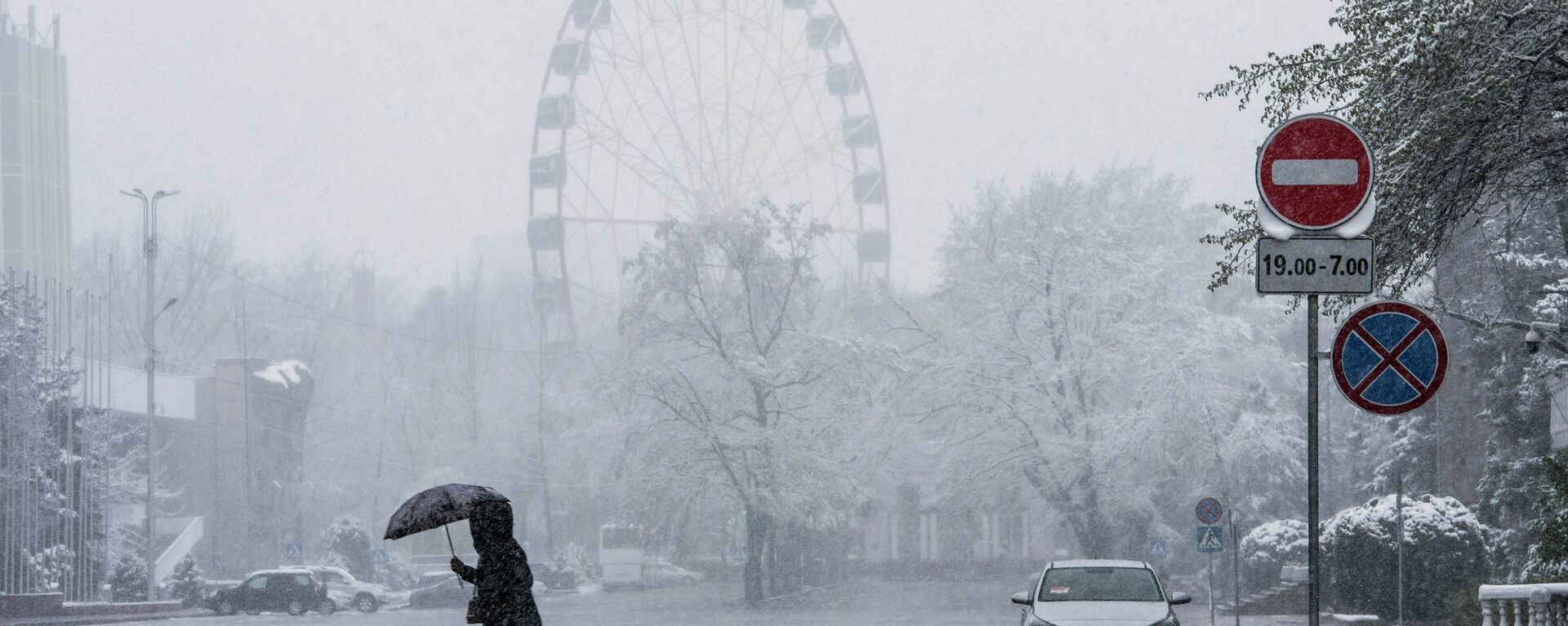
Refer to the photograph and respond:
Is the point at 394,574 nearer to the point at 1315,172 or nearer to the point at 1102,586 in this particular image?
the point at 1102,586

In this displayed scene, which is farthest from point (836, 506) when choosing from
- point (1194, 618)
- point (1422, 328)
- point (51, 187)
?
point (51, 187)

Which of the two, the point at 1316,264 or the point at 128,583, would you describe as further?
the point at 128,583

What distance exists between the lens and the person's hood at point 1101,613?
1609cm

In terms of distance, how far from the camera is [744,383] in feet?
175

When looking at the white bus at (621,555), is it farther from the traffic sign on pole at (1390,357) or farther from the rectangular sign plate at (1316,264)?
the rectangular sign plate at (1316,264)

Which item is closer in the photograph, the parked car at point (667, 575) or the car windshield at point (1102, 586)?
the car windshield at point (1102, 586)

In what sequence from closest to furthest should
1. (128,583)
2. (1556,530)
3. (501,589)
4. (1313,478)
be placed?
1. (1313,478)
2. (501,589)
3. (1556,530)
4. (128,583)

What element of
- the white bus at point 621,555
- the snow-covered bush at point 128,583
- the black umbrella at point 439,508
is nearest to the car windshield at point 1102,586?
the black umbrella at point 439,508

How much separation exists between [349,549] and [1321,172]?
61276 mm

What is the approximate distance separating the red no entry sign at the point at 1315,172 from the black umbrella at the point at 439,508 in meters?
4.93

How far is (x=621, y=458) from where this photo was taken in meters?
51.5

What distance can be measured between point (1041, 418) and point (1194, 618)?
36.0 feet

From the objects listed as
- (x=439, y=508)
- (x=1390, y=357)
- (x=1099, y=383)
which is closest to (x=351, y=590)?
(x=1099, y=383)

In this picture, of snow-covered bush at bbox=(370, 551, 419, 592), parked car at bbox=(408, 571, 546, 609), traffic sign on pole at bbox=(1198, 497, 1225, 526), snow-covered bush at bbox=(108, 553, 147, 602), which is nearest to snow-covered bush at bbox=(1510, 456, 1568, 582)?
traffic sign on pole at bbox=(1198, 497, 1225, 526)
